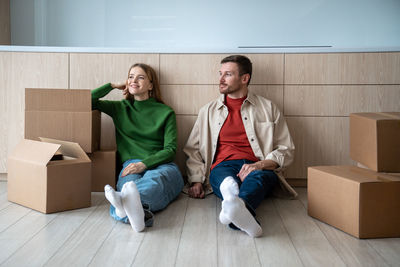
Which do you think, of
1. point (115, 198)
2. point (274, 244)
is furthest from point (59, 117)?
point (274, 244)

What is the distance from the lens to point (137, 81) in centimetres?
246

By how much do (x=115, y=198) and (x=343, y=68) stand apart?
5.42 feet

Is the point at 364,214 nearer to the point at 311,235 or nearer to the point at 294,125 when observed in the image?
the point at 311,235

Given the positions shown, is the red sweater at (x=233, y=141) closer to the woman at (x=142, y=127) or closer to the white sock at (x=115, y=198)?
the woman at (x=142, y=127)

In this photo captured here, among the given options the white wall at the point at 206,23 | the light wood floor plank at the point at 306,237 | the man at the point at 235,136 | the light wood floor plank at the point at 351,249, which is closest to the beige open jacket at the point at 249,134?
the man at the point at 235,136

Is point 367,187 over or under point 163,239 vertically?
over

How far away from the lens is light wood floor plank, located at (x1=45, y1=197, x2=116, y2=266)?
142 cm

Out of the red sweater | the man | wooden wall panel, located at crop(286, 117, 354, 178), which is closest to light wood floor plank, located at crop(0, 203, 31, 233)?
the man

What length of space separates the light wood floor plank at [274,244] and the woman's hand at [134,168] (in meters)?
0.65

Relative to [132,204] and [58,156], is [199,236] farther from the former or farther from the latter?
[58,156]

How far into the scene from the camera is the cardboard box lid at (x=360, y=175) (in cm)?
170

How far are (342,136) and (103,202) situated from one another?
1.49m

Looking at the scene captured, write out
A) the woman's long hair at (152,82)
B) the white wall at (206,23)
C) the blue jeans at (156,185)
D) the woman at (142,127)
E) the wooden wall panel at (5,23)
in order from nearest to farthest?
the blue jeans at (156,185), the woman at (142,127), the woman's long hair at (152,82), the wooden wall panel at (5,23), the white wall at (206,23)

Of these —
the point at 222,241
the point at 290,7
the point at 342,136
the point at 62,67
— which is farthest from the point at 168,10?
the point at 222,241
